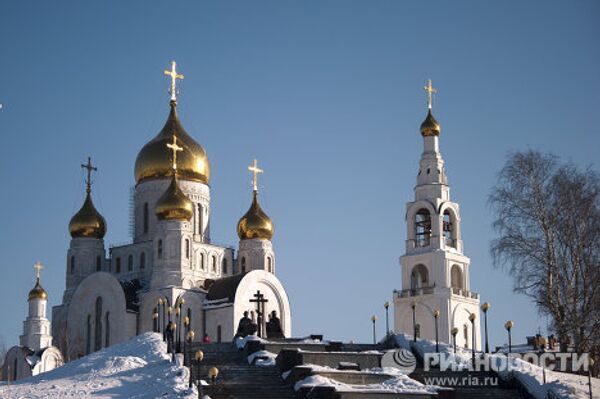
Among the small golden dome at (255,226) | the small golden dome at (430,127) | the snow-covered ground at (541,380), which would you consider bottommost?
the snow-covered ground at (541,380)

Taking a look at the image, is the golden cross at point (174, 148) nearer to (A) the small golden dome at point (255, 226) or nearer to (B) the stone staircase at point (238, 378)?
(A) the small golden dome at point (255, 226)

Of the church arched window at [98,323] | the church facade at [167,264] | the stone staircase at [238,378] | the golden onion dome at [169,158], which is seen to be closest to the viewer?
the stone staircase at [238,378]

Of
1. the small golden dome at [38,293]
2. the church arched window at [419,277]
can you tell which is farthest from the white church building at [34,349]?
the church arched window at [419,277]

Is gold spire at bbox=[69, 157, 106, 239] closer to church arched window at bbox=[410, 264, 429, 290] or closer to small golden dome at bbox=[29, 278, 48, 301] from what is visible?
small golden dome at bbox=[29, 278, 48, 301]

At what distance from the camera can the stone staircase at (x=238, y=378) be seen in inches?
1149

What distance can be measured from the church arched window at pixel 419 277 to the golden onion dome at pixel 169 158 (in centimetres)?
1355

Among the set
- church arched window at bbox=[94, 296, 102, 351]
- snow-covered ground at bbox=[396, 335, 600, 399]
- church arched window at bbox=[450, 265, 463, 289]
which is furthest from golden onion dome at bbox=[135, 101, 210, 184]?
snow-covered ground at bbox=[396, 335, 600, 399]

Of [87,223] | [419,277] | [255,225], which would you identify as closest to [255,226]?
[255,225]

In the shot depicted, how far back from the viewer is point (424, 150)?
57938 millimetres

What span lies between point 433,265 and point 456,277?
208 cm

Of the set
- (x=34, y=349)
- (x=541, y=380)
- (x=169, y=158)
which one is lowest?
(x=541, y=380)

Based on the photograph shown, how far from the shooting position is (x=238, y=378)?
31125 millimetres

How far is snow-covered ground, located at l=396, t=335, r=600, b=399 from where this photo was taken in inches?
1188

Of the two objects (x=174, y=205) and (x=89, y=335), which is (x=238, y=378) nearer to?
(x=174, y=205)
